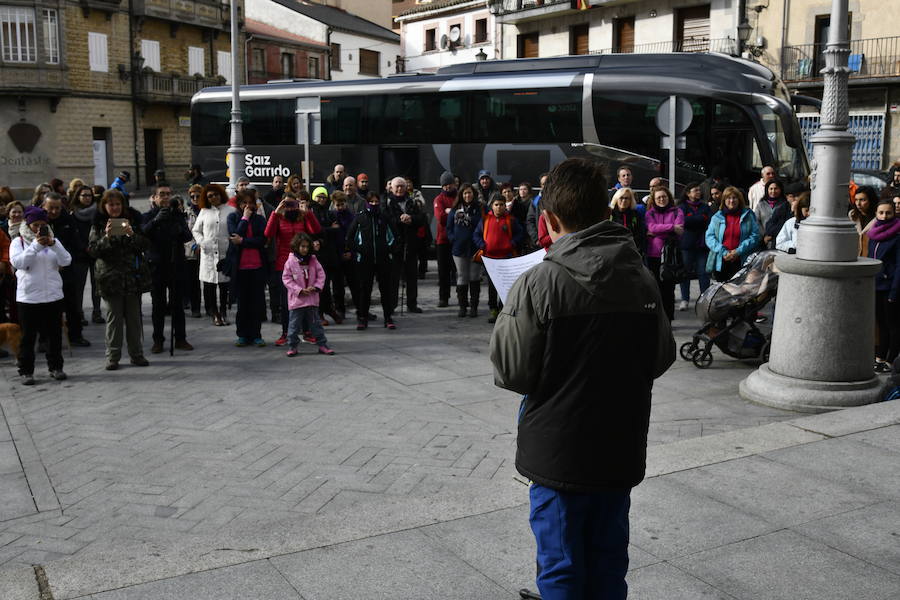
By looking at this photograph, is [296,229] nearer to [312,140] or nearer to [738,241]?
[738,241]

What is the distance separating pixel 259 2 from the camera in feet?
184

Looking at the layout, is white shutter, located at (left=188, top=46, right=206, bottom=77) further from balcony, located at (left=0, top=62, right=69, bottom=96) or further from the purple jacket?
the purple jacket

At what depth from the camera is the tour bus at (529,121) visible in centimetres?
1612

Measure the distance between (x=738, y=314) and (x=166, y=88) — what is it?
41.6 meters

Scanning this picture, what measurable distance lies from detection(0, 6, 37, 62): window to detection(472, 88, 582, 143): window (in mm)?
29498

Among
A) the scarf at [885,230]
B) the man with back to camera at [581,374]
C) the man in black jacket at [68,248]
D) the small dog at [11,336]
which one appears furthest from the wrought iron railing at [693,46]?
the man with back to camera at [581,374]

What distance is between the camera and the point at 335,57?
2315 inches

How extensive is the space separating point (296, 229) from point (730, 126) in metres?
8.71

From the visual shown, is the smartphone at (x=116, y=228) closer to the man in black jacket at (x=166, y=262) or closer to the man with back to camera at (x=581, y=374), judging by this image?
the man in black jacket at (x=166, y=262)

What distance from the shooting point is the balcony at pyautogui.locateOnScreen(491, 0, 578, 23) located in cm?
3625

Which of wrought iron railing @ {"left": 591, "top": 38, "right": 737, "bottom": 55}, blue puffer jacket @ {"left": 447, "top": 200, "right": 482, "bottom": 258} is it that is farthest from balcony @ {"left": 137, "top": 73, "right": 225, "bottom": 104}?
blue puffer jacket @ {"left": 447, "top": 200, "right": 482, "bottom": 258}

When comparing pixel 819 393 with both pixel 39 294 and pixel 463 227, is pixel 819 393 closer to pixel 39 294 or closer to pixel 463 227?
pixel 463 227

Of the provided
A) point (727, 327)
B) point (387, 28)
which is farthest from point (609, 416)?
point (387, 28)

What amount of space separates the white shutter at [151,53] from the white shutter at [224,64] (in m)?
4.27
